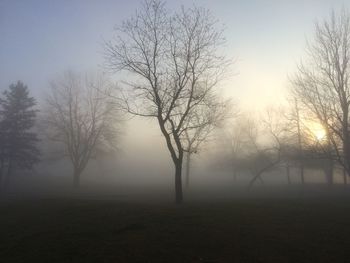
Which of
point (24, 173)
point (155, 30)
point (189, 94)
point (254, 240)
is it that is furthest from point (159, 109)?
point (24, 173)

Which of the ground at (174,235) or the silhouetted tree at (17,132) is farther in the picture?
the silhouetted tree at (17,132)

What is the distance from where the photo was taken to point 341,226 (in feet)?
43.1

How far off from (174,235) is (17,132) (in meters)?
35.8

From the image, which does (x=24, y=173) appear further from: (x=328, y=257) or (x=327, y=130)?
(x=328, y=257)

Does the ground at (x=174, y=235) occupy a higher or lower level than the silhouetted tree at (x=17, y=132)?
lower

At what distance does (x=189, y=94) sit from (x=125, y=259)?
12971 mm

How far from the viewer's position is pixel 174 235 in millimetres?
11484

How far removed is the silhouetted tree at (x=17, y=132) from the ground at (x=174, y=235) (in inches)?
1057

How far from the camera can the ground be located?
31.9 ft

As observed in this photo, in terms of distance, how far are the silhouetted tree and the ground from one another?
26.9 m

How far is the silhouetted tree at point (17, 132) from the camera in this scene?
133 ft

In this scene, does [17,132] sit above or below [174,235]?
above

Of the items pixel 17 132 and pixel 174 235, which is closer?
pixel 174 235

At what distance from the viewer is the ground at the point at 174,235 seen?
972cm
